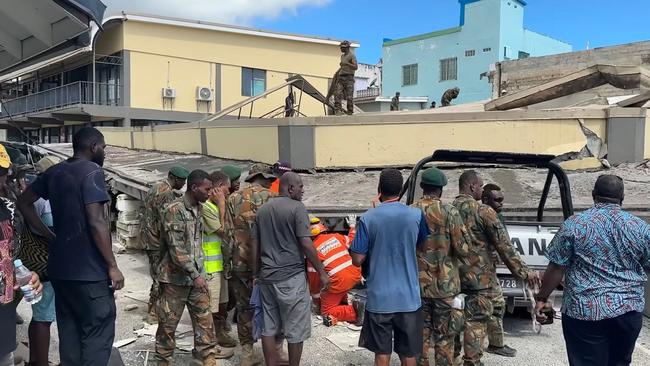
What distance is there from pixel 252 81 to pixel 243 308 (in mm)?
24498

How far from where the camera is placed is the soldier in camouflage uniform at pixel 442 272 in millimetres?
3723

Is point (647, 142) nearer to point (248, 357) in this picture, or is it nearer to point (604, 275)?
point (604, 275)

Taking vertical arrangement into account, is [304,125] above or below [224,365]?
above

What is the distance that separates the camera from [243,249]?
4.26 meters

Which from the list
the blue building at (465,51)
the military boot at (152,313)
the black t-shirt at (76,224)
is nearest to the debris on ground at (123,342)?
the military boot at (152,313)

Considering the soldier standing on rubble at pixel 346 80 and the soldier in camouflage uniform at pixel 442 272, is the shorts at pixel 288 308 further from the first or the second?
the soldier standing on rubble at pixel 346 80

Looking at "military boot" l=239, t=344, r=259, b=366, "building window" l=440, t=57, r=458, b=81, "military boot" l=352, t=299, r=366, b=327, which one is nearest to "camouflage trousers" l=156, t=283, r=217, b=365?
"military boot" l=239, t=344, r=259, b=366

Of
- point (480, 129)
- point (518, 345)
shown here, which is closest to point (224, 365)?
point (518, 345)

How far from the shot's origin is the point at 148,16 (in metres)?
23.9

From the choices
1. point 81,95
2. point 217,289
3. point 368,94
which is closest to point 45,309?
point 217,289

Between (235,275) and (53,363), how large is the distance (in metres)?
1.56

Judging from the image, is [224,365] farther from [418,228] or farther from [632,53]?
[632,53]

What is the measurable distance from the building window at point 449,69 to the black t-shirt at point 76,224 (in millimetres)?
34020

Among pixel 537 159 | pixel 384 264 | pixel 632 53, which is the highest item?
pixel 632 53
